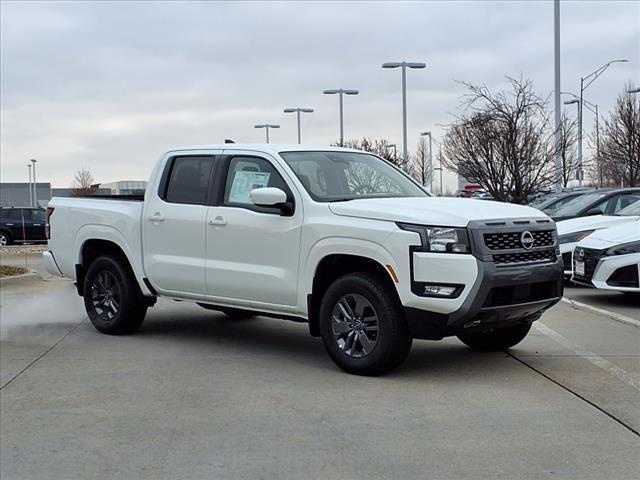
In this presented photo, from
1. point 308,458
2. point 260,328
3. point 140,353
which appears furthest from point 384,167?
point 308,458

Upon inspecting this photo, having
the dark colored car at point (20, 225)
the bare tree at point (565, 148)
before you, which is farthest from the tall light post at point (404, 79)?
the dark colored car at point (20, 225)

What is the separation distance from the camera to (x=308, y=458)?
4613 mm

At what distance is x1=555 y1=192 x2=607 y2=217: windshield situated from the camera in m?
14.1

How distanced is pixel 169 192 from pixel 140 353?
165 cm

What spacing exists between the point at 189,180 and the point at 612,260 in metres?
5.48

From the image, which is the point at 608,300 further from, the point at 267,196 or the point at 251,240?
the point at 267,196

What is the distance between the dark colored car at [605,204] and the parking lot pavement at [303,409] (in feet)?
18.5

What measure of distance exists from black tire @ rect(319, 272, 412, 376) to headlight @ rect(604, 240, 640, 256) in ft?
15.8

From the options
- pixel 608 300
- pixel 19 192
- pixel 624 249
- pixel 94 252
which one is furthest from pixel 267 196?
pixel 19 192

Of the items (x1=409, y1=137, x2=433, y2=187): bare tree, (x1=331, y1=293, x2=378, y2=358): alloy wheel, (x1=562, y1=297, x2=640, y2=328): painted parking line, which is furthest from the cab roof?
(x1=409, y1=137, x2=433, y2=187): bare tree

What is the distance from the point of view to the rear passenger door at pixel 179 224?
764 centimetres

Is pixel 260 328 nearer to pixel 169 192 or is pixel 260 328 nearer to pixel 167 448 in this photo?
pixel 169 192

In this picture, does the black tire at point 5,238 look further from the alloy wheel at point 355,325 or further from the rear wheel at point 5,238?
the alloy wheel at point 355,325

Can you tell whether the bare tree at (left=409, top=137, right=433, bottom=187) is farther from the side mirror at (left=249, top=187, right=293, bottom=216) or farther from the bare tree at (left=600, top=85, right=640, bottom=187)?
the side mirror at (left=249, top=187, right=293, bottom=216)
